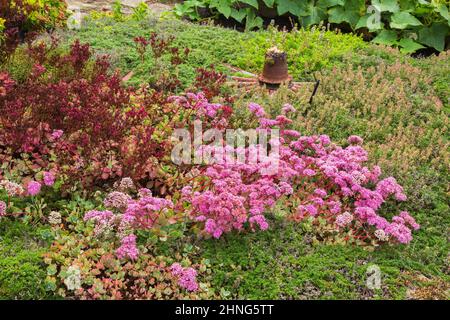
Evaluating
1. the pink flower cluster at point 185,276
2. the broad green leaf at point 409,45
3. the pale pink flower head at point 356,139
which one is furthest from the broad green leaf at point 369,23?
the pink flower cluster at point 185,276

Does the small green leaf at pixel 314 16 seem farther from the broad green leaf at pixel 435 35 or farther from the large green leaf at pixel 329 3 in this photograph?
the broad green leaf at pixel 435 35

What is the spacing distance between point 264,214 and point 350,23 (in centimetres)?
593

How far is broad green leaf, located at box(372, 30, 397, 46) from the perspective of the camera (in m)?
8.93

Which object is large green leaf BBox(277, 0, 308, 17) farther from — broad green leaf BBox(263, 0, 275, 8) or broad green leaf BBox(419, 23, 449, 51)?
broad green leaf BBox(419, 23, 449, 51)

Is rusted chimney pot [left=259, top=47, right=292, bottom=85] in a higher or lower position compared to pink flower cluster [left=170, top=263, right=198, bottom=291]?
higher

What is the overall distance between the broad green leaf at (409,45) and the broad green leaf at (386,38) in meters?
0.12

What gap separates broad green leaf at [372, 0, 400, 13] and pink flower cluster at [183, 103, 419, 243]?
457cm

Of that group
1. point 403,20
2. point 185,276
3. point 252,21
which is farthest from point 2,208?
point 403,20

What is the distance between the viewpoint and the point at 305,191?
4852mm

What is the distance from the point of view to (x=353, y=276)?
4.09 m

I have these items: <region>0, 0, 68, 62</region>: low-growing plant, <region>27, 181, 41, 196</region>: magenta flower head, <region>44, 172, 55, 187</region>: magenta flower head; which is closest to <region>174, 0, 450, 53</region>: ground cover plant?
<region>0, 0, 68, 62</region>: low-growing plant

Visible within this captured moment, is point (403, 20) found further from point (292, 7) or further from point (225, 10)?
point (225, 10)

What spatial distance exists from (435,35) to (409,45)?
61 cm
